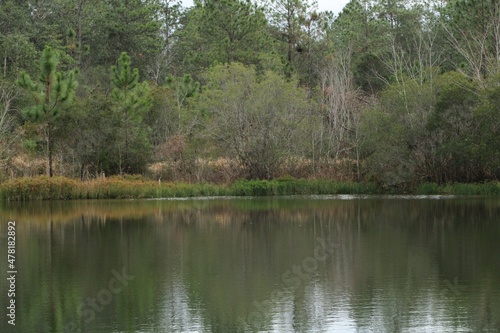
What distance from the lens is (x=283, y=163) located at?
39.7 metres

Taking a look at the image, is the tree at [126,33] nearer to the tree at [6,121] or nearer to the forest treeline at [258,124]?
the forest treeline at [258,124]

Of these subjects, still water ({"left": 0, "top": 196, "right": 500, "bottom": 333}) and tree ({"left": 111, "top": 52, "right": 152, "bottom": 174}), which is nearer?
still water ({"left": 0, "top": 196, "right": 500, "bottom": 333})

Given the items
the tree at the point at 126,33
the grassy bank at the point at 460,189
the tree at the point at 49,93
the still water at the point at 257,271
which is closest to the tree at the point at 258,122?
the grassy bank at the point at 460,189

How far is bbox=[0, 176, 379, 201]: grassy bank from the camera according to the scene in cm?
3478

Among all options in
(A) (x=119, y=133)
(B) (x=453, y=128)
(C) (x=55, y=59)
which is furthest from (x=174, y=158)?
(B) (x=453, y=128)

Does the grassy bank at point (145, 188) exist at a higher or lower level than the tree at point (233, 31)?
lower

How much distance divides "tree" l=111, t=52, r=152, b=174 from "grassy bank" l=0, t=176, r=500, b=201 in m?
1.66

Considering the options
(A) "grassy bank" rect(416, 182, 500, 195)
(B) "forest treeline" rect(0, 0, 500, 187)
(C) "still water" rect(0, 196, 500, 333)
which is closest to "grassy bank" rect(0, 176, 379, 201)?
(B) "forest treeline" rect(0, 0, 500, 187)

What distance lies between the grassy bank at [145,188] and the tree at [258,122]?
1573 millimetres

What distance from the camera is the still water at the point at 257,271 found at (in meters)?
12.3

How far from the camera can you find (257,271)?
53.9ft

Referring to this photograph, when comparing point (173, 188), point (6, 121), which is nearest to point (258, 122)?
point (173, 188)

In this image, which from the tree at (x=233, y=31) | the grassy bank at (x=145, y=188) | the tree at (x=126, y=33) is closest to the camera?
the grassy bank at (x=145, y=188)

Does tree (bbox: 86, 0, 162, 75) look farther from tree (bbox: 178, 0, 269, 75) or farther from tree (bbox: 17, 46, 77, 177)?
tree (bbox: 17, 46, 77, 177)
